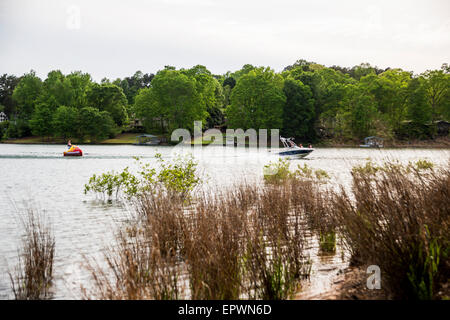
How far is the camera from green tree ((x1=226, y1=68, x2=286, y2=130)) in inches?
2736

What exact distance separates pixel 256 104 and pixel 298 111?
827cm

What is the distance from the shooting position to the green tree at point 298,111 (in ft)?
228

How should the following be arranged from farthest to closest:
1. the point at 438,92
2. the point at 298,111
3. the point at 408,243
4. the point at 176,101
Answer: the point at 176,101 → the point at 298,111 → the point at 438,92 → the point at 408,243

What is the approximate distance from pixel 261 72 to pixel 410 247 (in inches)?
2904

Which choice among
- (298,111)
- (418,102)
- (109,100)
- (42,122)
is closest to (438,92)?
(418,102)

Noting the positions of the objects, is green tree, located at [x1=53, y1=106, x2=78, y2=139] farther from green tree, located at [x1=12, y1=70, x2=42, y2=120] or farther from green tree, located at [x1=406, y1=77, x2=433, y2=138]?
green tree, located at [x1=406, y1=77, x2=433, y2=138]

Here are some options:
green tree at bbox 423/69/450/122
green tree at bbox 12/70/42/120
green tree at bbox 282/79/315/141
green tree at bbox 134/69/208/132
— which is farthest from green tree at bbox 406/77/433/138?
green tree at bbox 12/70/42/120

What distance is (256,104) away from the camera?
2790 inches

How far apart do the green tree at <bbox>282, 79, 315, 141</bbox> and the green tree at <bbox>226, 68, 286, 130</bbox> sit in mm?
1451

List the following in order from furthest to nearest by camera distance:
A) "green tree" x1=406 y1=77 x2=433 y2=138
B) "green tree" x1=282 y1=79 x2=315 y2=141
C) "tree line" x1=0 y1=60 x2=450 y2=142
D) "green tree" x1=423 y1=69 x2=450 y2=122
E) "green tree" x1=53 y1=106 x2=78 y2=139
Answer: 1. "green tree" x1=53 y1=106 x2=78 y2=139
2. "green tree" x1=282 y1=79 x2=315 y2=141
3. "tree line" x1=0 y1=60 x2=450 y2=142
4. "green tree" x1=423 y1=69 x2=450 y2=122
5. "green tree" x1=406 y1=77 x2=433 y2=138

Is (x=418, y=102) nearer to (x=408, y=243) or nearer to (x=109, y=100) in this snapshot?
(x=109, y=100)

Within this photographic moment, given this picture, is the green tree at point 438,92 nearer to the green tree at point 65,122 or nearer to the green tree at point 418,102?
→ the green tree at point 418,102
